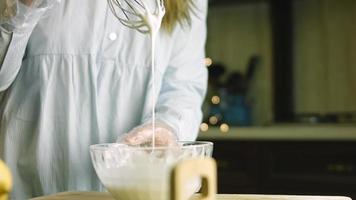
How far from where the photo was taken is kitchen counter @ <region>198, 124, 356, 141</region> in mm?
1899

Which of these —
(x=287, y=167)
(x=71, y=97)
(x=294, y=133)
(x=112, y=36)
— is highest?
(x=112, y=36)

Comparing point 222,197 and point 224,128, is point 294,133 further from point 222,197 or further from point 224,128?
point 222,197

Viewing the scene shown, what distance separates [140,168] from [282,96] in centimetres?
172

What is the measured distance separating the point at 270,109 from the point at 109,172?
5.80ft

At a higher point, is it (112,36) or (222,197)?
(112,36)

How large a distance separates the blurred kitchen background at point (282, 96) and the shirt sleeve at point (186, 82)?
0.94 metres

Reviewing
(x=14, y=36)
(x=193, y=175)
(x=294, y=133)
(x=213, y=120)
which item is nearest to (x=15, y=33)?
(x=14, y=36)

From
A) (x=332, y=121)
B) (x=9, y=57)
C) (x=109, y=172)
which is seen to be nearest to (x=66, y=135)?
(x=9, y=57)

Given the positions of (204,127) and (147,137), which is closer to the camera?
(147,137)

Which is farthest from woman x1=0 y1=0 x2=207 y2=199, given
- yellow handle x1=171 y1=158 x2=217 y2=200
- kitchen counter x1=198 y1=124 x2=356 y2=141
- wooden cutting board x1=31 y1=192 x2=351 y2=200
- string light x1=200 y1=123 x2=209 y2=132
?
string light x1=200 y1=123 x2=209 y2=132

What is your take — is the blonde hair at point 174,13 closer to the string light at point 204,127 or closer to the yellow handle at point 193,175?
the yellow handle at point 193,175

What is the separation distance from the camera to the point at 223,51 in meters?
2.50

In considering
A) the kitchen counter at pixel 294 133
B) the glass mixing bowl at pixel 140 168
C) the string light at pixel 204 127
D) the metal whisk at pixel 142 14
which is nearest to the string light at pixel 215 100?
the string light at pixel 204 127

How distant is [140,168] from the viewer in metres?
0.66
